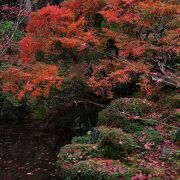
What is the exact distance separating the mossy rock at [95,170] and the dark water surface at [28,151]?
3.25 ft

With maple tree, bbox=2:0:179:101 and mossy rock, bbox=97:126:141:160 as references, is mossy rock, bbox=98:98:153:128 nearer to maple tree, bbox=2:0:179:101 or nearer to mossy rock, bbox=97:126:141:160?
maple tree, bbox=2:0:179:101

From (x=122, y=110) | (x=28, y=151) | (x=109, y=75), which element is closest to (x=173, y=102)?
(x=122, y=110)

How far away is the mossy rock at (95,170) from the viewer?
841 centimetres

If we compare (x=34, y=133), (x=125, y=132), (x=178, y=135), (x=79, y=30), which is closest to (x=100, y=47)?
(x=79, y=30)

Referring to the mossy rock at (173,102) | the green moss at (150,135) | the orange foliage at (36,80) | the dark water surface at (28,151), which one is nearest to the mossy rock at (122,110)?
the green moss at (150,135)

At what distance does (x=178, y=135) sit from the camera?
970 cm

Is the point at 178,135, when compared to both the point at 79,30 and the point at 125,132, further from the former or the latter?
the point at 79,30

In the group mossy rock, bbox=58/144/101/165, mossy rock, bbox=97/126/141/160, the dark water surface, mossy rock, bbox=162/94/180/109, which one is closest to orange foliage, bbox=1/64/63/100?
the dark water surface

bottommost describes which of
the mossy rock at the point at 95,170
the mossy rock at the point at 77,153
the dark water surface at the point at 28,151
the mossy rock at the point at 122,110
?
the dark water surface at the point at 28,151

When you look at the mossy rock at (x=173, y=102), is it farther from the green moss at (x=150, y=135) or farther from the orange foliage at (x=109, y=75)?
the green moss at (x=150, y=135)

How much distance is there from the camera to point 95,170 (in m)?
8.60

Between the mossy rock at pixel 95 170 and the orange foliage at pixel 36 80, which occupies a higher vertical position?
the orange foliage at pixel 36 80

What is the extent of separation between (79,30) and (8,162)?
5.03m

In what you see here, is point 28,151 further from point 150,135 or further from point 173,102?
point 173,102
